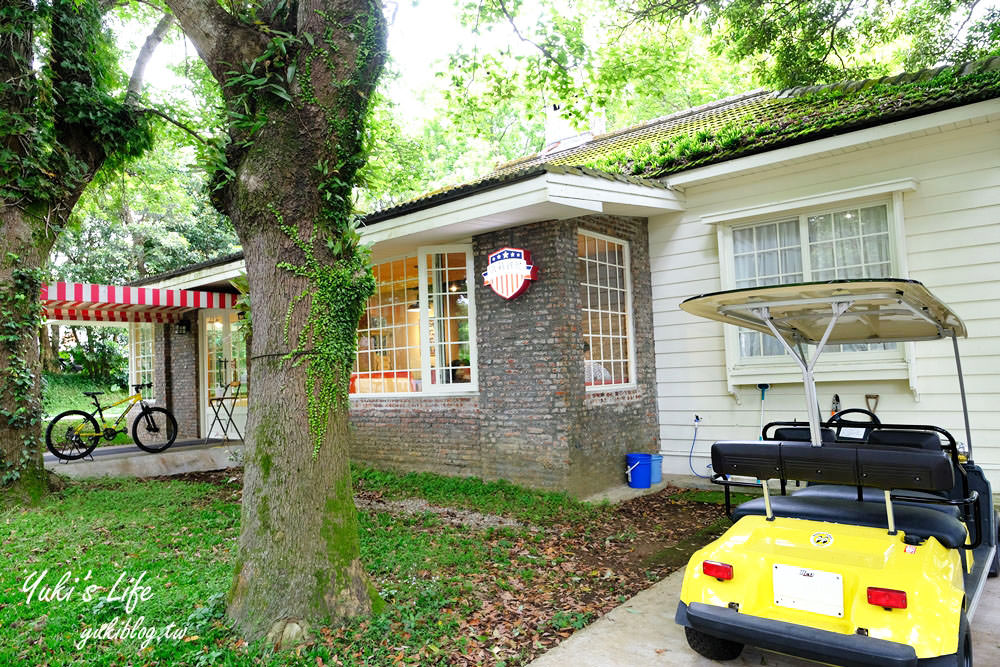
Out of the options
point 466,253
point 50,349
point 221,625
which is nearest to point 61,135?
point 466,253

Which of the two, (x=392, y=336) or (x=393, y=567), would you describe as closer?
(x=393, y=567)

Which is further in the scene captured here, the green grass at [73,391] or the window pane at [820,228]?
the green grass at [73,391]

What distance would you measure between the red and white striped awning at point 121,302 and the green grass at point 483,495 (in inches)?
191

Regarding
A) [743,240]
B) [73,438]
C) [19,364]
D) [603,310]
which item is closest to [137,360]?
[73,438]

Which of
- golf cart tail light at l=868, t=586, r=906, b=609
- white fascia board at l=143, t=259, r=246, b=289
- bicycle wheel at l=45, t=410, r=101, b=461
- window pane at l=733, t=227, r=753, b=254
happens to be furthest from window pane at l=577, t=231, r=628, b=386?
bicycle wheel at l=45, t=410, r=101, b=461

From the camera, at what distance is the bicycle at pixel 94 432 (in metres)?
9.58

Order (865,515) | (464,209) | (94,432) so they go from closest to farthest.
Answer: (865,515)
(464,209)
(94,432)

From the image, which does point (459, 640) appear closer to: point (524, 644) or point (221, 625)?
point (524, 644)

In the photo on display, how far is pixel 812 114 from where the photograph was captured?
7465 millimetres

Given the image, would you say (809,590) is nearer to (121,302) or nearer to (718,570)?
(718,570)

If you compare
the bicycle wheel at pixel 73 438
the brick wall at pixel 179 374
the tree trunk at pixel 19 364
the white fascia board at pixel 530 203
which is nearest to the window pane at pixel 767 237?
the white fascia board at pixel 530 203

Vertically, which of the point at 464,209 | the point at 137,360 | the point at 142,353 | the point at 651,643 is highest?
the point at 464,209

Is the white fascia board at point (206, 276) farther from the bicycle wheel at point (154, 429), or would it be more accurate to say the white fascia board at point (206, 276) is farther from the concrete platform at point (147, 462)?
the concrete platform at point (147, 462)

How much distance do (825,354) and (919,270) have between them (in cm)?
124
